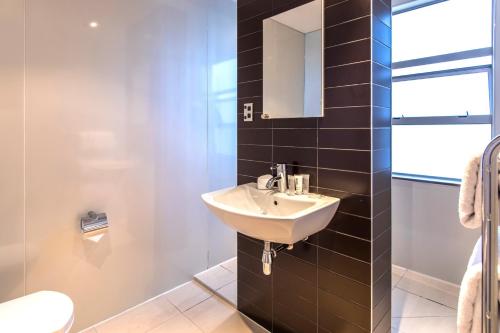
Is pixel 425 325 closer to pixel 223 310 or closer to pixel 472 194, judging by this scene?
pixel 223 310

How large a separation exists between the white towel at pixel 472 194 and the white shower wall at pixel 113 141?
1.83m

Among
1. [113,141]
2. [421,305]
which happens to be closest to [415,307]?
[421,305]

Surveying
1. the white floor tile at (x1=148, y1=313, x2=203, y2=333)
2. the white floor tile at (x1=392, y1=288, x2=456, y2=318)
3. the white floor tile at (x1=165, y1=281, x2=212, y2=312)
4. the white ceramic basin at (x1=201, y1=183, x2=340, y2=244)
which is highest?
the white ceramic basin at (x1=201, y1=183, x2=340, y2=244)

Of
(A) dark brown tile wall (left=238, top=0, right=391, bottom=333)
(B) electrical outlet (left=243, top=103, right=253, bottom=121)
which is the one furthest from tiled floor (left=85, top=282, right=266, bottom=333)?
(B) electrical outlet (left=243, top=103, right=253, bottom=121)

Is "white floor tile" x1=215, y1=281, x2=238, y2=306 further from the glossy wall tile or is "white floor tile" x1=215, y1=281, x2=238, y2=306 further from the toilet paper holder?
the glossy wall tile

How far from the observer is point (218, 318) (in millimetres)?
1920

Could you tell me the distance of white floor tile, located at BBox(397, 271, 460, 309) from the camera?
79.1 inches

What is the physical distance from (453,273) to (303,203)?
152 centimetres

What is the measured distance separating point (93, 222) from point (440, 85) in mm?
2611

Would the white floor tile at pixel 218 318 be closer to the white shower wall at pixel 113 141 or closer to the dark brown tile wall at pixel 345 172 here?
the dark brown tile wall at pixel 345 172

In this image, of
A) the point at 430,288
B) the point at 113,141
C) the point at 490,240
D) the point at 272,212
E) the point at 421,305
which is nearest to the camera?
the point at 490,240

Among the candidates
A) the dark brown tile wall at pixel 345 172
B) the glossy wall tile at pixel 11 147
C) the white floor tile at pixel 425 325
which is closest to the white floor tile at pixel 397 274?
the white floor tile at pixel 425 325

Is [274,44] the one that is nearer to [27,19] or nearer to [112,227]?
[27,19]

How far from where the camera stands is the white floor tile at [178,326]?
180 cm
